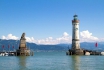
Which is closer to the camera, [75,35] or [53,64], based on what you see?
[53,64]

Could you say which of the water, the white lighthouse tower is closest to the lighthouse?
the white lighthouse tower

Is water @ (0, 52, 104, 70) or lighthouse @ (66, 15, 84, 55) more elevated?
lighthouse @ (66, 15, 84, 55)

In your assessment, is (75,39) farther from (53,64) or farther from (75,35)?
(53,64)

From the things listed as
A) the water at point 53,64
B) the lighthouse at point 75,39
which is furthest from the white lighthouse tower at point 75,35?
the water at point 53,64

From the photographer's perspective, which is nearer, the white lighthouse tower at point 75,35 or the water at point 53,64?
the water at point 53,64

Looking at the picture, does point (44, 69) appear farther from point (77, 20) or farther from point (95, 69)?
point (77, 20)

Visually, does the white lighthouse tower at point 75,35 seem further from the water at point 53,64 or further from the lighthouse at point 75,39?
the water at point 53,64

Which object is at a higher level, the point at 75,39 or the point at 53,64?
the point at 75,39

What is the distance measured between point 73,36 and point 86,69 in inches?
2657

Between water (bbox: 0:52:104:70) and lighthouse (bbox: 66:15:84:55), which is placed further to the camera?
lighthouse (bbox: 66:15:84:55)

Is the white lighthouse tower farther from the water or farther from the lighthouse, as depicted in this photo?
the water

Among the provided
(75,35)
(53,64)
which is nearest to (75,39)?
(75,35)

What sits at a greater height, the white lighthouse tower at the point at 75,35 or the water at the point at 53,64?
the white lighthouse tower at the point at 75,35

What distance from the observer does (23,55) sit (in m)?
126
